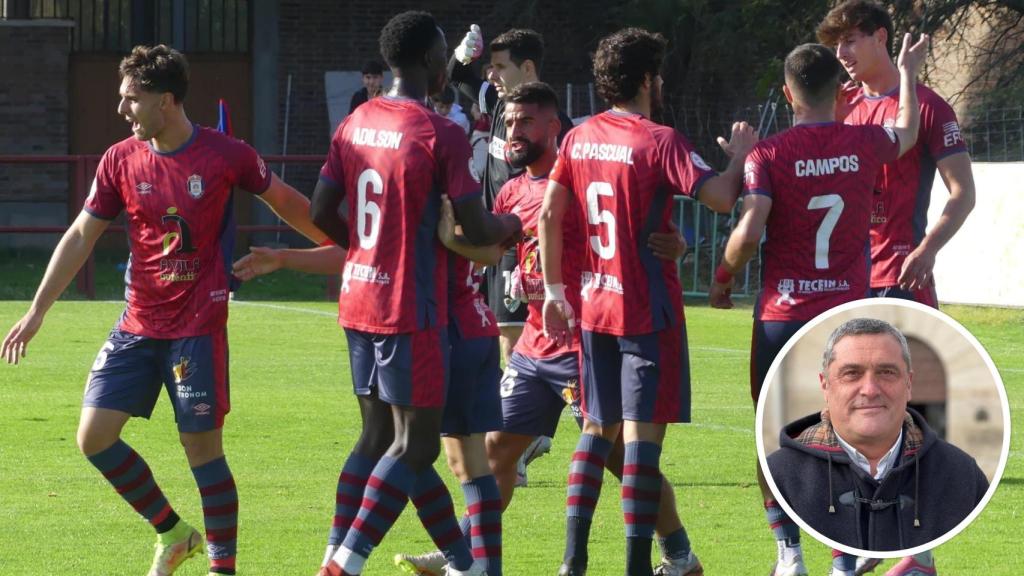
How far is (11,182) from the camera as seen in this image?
27.0 m

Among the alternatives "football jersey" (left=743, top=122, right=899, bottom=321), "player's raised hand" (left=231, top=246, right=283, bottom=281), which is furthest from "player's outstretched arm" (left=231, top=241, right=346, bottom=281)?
"football jersey" (left=743, top=122, right=899, bottom=321)

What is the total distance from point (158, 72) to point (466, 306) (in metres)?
1.43

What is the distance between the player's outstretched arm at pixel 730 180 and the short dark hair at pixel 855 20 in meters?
0.86

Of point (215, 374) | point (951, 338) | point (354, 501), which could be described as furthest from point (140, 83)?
point (951, 338)

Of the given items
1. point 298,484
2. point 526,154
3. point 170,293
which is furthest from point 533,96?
point 298,484

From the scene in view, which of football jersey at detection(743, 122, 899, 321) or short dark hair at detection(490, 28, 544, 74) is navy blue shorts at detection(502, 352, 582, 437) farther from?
short dark hair at detection(490, 28, 544, 74)

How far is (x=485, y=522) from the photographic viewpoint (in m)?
6.74

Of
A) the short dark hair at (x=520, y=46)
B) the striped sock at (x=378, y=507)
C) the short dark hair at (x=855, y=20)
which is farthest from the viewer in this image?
the short dark hair at (x=520, y=46)

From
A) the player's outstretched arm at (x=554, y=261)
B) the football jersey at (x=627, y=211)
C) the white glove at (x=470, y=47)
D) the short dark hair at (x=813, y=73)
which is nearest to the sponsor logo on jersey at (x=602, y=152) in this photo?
the football jersey at (x=627, y=211)

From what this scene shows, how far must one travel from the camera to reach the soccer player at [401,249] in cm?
629

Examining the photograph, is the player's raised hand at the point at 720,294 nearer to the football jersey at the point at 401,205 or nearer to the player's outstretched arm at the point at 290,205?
the football jersey at the point at 401,205

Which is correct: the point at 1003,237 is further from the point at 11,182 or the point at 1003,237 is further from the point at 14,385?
the point at 11,182

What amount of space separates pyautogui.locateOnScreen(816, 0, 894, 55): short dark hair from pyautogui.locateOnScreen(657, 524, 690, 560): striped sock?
82.7 inches

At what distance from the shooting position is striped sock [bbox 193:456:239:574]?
6.84 m
